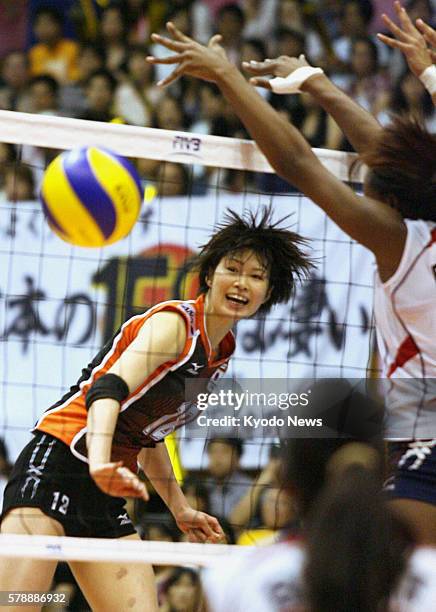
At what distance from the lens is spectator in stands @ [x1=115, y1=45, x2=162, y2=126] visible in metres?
7.98

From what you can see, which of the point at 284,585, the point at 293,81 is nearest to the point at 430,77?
the point at 293,81

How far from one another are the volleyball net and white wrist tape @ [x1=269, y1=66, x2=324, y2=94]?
0.81 metres

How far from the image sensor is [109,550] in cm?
384

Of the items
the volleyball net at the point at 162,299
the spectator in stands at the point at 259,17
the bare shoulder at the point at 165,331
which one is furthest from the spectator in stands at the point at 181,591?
the spectator in stands at the point at 259,17

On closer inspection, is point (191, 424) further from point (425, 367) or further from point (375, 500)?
point (375, 500)

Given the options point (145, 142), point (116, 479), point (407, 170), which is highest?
point (145, 142)

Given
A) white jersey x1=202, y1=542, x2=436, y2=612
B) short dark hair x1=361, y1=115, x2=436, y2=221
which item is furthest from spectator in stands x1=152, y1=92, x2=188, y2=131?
white jersey x1=202, y1=542, x2=436, y2=612

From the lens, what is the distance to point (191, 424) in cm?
441

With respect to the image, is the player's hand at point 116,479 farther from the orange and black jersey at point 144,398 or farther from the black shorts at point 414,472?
the black shorts at point 414,472

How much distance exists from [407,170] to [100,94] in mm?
5033

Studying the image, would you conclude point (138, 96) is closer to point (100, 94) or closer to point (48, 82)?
point (100, 94)

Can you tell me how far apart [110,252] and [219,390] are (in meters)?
2.08

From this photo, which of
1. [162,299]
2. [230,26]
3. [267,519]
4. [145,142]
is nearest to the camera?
[145,142]

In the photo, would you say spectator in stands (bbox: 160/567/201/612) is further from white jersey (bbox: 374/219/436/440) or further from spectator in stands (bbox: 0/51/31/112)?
spectator in stands (bbox: 0/51/31/112)
